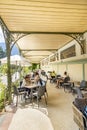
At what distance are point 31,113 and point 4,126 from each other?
0.74 metres

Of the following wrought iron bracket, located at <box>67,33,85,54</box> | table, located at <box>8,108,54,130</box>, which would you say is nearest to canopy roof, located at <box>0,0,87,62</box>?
wrought iron bracket, located at <box>67,33,85,54</box>

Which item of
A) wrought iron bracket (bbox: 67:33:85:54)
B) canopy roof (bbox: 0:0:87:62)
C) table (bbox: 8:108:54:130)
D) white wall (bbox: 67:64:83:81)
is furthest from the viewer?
white wall (bbox: 67:64:83:81)

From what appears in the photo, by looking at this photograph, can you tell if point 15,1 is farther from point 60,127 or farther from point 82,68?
point 82,68

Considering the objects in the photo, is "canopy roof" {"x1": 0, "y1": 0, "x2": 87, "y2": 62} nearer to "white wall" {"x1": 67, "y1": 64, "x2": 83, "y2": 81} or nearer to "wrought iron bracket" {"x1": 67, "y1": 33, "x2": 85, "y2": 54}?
"wrought iron bracket" {"x1": 67, "y1": 33, "x2": 85, "y2": 54}

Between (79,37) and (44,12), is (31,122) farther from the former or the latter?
(79,37)

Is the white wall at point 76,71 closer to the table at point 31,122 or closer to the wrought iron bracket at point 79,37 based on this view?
the wrought iron bracket at point 79,37

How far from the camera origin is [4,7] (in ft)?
16.7

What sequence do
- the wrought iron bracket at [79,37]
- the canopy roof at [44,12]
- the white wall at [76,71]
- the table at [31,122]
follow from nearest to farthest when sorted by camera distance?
the table at [31,122] < the canopy roof at [44,12] < the wrought iron bracket at [79,37] < the white wall at [76,71]

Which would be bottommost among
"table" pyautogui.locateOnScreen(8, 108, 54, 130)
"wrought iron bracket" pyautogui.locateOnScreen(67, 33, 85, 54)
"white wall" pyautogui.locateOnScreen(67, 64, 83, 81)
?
"table" pyautogui.locateOnScreen(8, 108, 54, 130)

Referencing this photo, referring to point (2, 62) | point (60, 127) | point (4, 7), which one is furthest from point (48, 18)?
point (60, 127)

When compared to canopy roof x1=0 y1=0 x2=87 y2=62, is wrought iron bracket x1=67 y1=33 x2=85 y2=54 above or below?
below

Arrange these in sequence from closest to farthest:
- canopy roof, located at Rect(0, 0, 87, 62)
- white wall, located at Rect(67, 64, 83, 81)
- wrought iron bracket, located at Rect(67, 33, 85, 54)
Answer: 1. canopy roof, located at Rect(0, 0, 87, 62)
2. wrought iron bracket, located at Rect(67, 33, 85, 54)
3. white wall, located at Rect(67, 64, 83, 81)

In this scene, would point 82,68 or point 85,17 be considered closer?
point 85,17

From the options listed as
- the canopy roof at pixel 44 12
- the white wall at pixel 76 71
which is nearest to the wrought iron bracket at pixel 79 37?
the white wall at pixel 76 71
